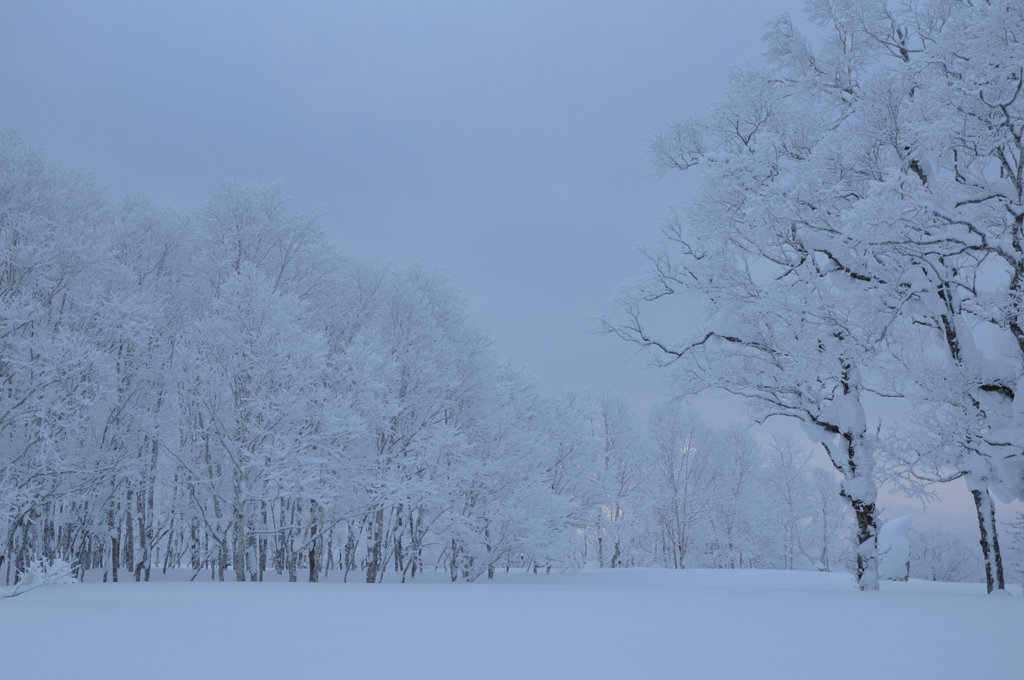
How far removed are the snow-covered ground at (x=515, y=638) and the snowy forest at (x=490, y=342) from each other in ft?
12.0

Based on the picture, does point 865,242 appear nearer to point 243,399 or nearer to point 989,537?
point 989,537

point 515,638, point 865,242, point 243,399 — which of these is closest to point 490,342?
point 243,399

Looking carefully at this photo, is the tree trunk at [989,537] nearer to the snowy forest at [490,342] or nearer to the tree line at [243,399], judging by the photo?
the snowy forest at [490,342]

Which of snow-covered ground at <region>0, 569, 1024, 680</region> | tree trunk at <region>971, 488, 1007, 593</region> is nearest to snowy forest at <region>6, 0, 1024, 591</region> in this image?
tree trunk at <region>971, 488, 1007, 593</region>

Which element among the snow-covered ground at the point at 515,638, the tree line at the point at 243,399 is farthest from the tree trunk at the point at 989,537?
the tree line at the point at 243,399

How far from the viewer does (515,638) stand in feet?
18.5

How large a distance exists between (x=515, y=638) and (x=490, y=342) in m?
18.2

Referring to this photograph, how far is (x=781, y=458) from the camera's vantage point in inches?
1574

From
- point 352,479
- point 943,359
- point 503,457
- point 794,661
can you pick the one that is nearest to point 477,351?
point 503,457

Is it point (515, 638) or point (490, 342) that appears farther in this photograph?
point (490, 342)

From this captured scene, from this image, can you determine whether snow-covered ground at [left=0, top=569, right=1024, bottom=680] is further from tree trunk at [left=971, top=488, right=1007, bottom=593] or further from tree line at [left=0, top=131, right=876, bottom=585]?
tree line at [left=0, top=131, right=876, bottom=585]

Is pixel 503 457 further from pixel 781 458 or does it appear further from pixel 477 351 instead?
pixel 781 458

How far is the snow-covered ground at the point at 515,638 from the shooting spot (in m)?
4.32

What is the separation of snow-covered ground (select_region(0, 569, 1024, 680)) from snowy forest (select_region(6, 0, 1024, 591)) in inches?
144
